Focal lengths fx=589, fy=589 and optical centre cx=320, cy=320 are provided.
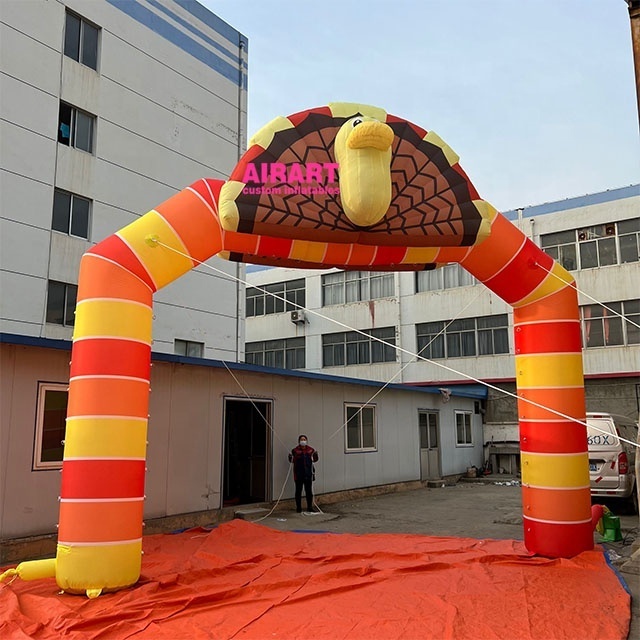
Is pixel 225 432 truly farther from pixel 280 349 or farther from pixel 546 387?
pixel 280 349

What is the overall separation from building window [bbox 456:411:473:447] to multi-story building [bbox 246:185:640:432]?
1.45 meters

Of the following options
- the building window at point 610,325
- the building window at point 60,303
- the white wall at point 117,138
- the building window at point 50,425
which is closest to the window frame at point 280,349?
the white wall at point 117,138

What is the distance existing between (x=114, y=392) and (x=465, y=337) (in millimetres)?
20686

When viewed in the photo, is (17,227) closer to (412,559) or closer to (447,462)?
(412,559)

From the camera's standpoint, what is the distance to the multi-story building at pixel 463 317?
2139cm

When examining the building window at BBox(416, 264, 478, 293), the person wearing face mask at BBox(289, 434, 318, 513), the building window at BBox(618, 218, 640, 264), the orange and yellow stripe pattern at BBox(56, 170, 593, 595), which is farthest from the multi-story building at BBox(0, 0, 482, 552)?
the building window at BBox(618, 218, 640, 264)

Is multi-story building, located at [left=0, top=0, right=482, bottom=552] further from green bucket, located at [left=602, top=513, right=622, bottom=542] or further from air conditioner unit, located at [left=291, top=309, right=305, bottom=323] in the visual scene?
air conditioner unit, located at [left=291, top=309, right=305, bottom=323]

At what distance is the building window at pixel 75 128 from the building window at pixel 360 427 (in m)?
10.4

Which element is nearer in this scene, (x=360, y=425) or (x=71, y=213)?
(x=360, y=425)

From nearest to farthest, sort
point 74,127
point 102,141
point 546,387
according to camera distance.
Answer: point 546,387, point 74,127, point 102,141

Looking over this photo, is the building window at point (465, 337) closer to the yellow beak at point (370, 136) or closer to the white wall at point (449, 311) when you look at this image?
the white wall at point (449, 311)

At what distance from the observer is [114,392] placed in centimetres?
582

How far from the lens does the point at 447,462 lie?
18.5 metres

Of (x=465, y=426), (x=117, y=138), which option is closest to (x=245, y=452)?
(x=465, y=426)
